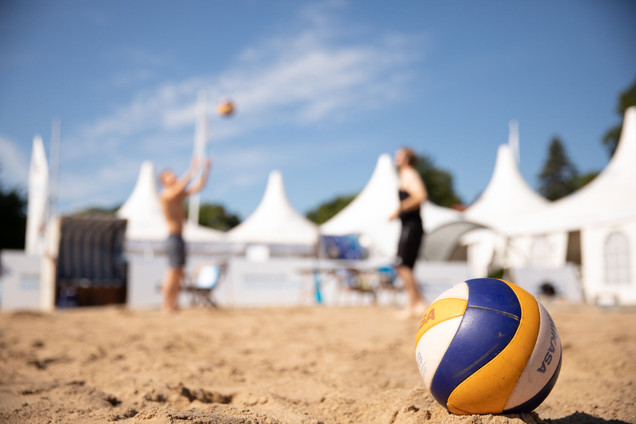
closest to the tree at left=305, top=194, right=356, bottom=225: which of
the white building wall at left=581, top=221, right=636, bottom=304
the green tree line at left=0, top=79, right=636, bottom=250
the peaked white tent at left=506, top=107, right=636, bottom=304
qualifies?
the green tree line at left=0, top=79, right=636, bottom=250

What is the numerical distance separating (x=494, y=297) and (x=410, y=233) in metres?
3.95

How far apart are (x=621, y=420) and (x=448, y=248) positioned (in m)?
16.0

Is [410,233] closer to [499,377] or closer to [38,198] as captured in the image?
[499,377]

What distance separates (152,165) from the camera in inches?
1017

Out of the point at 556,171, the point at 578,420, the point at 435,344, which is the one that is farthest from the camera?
the point at 556,171

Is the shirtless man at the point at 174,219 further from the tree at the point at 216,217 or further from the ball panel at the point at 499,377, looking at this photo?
the tree at the point at 216,217

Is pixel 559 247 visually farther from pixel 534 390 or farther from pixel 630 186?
pixel 534 390

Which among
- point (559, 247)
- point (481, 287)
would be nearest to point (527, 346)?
Answer: point (481, 287)

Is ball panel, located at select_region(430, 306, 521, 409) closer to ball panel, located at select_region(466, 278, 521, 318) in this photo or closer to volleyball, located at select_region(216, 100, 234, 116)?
ball panel, located at select_region(466, 278, 521, 318)

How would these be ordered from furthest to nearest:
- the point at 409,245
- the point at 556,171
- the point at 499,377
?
the point at 556,171
the point at 409,245
the point at 499,377

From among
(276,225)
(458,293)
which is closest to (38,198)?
(276,225)

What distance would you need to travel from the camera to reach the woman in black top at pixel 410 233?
575 cm

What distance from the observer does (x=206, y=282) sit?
10.3 m

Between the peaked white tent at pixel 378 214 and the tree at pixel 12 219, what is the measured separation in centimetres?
1731
